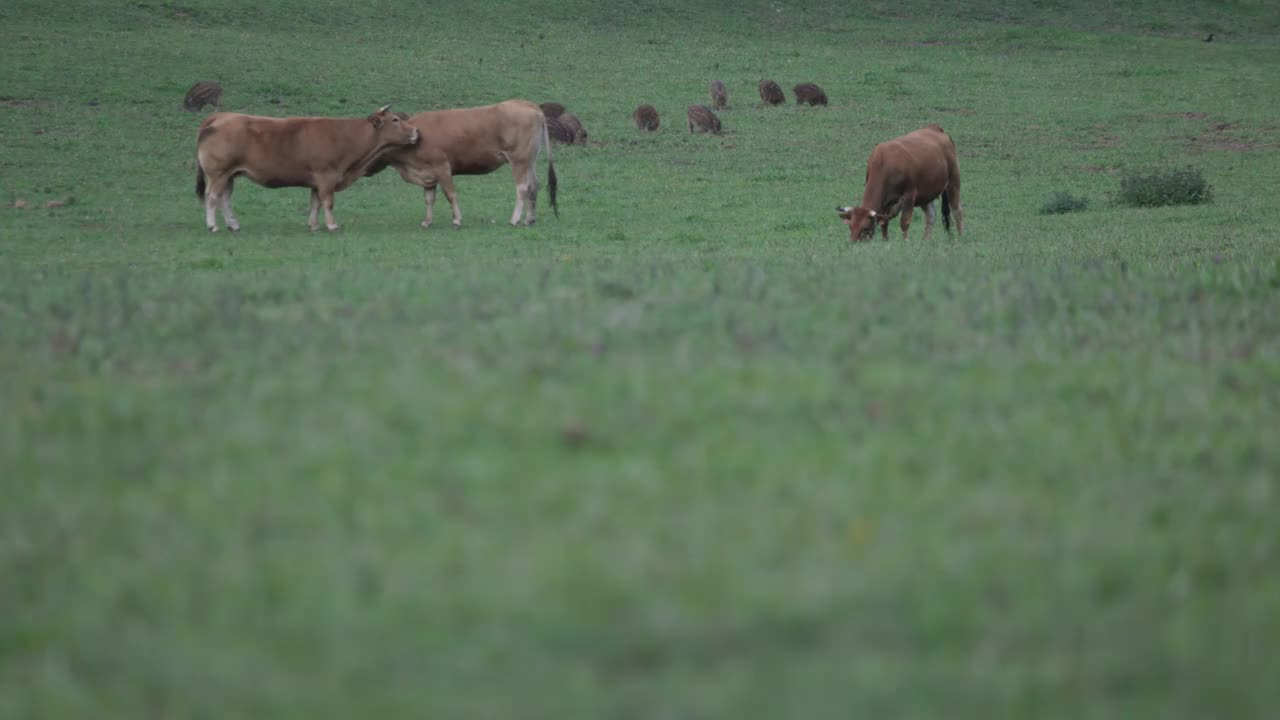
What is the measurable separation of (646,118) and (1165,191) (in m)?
12.8

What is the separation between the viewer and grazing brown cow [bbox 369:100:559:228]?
2197 cm

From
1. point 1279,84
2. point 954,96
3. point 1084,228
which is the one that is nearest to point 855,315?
point 1084,228

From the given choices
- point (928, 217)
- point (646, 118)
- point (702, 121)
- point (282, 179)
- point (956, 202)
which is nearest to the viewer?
point (282, 179)

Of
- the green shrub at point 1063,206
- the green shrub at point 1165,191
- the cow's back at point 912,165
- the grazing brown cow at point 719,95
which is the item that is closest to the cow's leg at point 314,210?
the cow's back at point 912,165

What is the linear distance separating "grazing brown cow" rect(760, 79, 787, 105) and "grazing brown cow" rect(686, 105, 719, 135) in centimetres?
507

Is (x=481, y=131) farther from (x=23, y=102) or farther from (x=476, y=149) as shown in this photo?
(x=23, y=102)

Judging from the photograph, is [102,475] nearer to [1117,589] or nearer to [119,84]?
[1117,589]

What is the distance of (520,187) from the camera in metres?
22.3

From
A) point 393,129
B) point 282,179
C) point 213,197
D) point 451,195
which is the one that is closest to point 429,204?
point 451,195

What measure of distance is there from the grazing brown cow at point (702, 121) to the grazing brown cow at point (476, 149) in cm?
1098

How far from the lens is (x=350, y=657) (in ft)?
14.3

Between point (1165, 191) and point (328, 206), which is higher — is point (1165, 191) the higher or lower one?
the higher one

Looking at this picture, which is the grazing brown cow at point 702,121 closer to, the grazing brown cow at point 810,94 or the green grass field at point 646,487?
the grazing brown cow at point 810,94

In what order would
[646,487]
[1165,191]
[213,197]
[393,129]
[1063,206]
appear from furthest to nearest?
[1165,191]
[1063,206]
[393,129]
[213,197]
[646,487]
